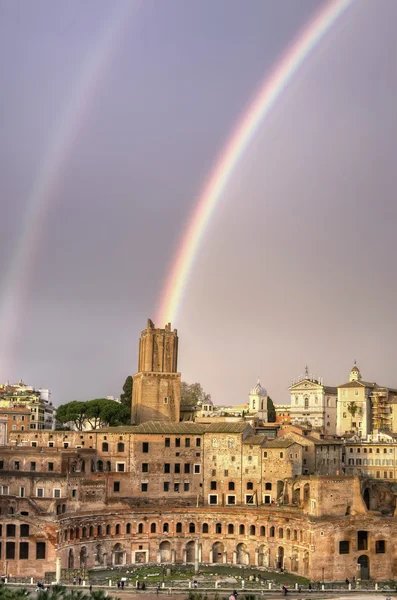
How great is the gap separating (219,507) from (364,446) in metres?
23.5

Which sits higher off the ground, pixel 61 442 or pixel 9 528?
pixel 61 442

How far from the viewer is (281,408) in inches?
5743

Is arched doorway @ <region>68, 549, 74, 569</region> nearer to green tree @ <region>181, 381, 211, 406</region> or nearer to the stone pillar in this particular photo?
the stone pillar

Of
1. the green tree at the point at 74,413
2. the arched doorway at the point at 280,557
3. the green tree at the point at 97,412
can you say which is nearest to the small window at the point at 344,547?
the arched doorway at the point at 280,557

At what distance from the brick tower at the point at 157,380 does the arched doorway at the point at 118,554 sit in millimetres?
21938

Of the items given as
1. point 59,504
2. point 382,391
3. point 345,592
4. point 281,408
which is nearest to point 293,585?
point 345,592

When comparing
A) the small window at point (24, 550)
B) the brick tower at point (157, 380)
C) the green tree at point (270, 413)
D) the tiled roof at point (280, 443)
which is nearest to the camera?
the small window at point (24, 550)

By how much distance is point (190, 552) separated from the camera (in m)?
87.4

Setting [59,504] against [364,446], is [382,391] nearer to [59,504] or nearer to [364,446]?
[364,446]

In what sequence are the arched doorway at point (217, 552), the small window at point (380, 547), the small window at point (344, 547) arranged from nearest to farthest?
the small window at point (344, 547)
the small window at point (380, 547)
the arched doorway at point (217, 552)

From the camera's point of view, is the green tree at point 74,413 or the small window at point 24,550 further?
the green tree at point 74,413

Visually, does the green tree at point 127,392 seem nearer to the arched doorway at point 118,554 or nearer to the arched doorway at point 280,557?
the arched doorway at point 118,554

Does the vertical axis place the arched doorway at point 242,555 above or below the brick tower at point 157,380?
below

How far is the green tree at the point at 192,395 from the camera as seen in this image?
132750 millimetres
